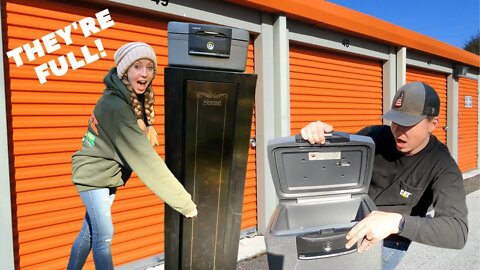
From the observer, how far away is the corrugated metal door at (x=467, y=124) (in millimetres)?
11484

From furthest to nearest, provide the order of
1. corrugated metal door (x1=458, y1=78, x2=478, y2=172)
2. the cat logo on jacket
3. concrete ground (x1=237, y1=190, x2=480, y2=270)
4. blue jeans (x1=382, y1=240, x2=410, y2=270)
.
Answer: corrugated metal door (x1=458, y1=78, x2=478, y2=172) < concrete ground (x1=237, y1=190, x2=480, y2=270) < blue jeans (x1=382, y1=240, x2=410, y2=270) < the cat logo on jacket

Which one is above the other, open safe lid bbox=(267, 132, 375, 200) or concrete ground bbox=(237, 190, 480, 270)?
open safe lid bbox=(267, 132, 375, 200)

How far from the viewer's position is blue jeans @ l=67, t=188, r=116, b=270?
2.79 metres

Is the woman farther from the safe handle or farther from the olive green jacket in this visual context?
the safe handle

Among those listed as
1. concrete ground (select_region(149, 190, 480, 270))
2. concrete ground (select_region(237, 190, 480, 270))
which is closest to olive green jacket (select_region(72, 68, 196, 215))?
concrete ground (select_region(149, 190, 480, 270))

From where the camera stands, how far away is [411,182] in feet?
7.18

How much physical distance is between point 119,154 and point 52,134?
4.17ft

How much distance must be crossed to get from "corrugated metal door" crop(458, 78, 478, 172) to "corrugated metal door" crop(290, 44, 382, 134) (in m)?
4.57

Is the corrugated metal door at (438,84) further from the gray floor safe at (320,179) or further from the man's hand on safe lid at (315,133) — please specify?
the man's hand on safe lid at (315,133)

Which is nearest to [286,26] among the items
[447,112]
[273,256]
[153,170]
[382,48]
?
[382,48]

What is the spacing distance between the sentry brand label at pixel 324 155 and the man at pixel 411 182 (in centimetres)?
9

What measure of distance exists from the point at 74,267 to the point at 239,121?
63.1 inches

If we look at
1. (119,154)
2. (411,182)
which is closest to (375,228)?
(411,182)

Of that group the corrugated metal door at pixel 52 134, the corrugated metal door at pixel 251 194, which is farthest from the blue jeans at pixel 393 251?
the corrugated metal door at pixel 251 194
